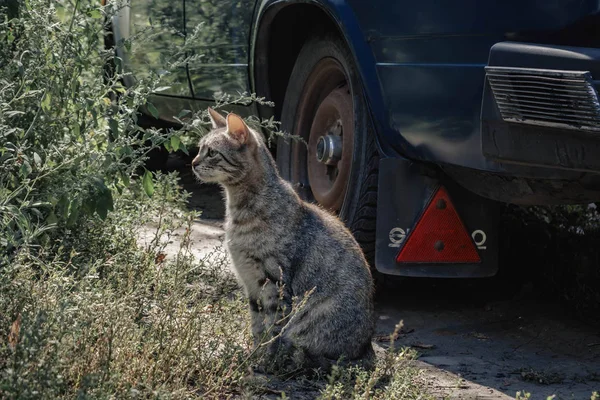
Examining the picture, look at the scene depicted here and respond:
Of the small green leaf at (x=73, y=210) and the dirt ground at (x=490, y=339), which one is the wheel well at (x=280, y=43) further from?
the small green leaf at (x=73, y=210)

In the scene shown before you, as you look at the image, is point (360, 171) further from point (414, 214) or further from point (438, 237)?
point (438, 237)

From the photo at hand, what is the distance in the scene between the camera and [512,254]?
5.73 metres

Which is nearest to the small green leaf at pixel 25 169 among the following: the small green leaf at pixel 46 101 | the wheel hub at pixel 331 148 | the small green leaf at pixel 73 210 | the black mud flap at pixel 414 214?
the small green leaf at pixel 73 210

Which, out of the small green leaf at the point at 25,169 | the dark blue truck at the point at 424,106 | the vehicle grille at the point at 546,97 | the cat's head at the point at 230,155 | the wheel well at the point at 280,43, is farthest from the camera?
the wheel well at the point at 280,43

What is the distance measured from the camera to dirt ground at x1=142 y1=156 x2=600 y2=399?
13.7ft

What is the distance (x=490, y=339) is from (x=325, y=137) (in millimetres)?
1315

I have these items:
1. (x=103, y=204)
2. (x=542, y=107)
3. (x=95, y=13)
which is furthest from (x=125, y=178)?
(x=542, y=107)

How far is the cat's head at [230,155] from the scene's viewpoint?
14.9ft

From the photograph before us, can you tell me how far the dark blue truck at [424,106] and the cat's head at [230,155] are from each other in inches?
19.9

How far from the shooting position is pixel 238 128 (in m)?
4.50

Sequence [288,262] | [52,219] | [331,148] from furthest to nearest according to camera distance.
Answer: [331,148] → [52,219] → [288,262]

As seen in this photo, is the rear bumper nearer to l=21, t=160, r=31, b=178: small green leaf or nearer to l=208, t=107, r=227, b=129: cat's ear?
l=208, t=107, r=227, b=129: cat's ear

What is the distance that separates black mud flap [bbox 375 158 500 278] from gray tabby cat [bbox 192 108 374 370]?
0.24 m

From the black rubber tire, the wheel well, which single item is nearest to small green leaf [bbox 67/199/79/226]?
the black rubber tire
